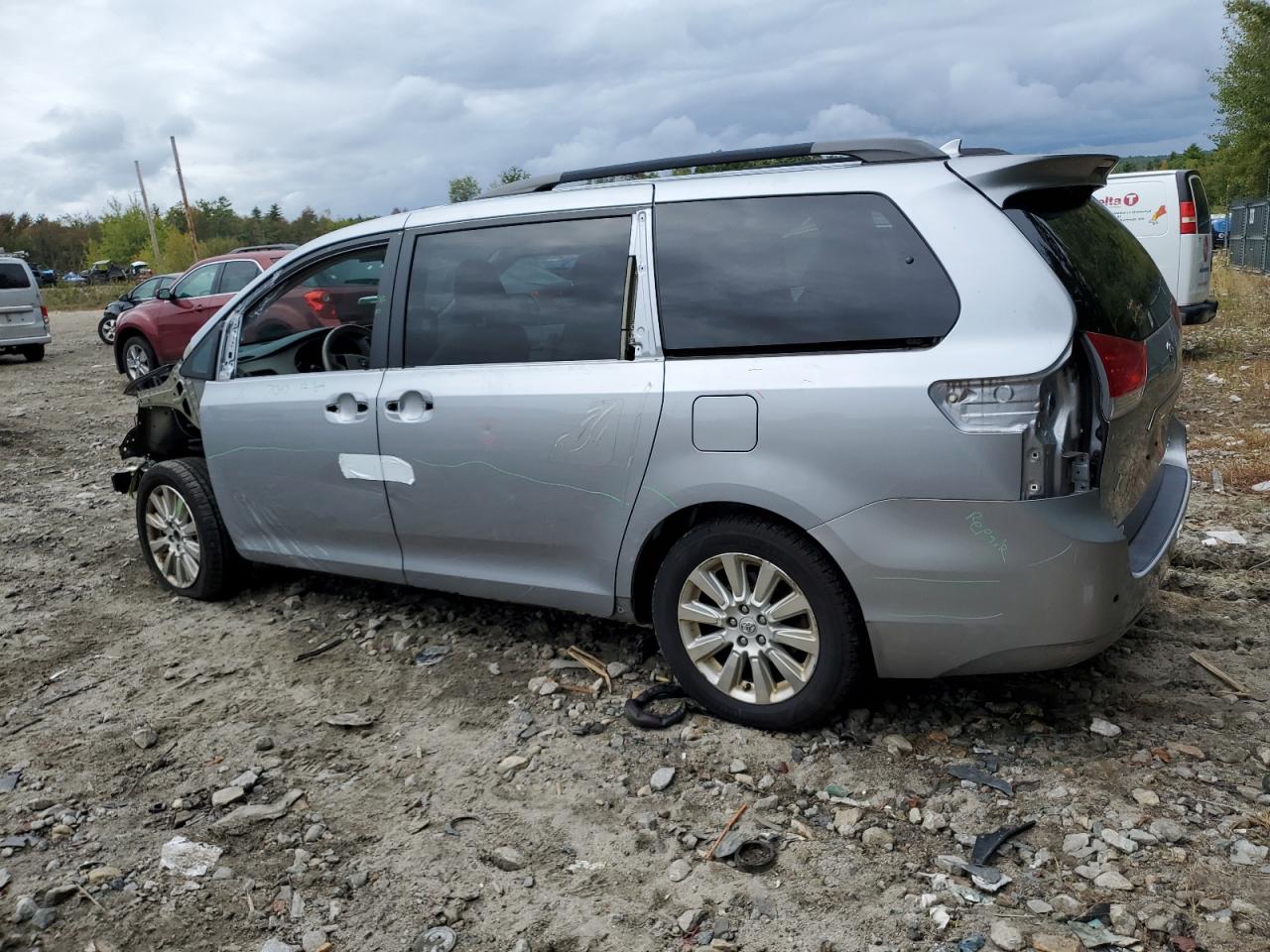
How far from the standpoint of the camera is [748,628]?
11.4 ft

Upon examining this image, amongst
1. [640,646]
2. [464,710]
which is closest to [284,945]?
[464,710]

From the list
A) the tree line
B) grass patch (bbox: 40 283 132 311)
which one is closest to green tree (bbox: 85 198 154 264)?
the tree line

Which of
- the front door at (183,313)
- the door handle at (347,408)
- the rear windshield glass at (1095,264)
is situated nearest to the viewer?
the rear windshield glass at (1095,264)

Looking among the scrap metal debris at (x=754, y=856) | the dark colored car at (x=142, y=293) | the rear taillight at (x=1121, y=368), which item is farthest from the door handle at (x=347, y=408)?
the dark colored car at (x=142, y=293)

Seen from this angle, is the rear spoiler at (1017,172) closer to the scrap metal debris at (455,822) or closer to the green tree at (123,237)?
the scrap metal debris at (455,822)

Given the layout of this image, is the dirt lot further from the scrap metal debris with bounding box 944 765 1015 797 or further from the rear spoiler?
the rear spoiler

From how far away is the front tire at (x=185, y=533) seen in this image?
5.10m

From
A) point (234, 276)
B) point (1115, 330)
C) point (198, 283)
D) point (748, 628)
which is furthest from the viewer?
point (198, 283)

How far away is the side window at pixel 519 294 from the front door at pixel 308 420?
0.24 metres

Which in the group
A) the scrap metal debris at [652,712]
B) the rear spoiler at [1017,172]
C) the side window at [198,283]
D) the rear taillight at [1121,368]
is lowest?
the scrap metal debris at [652,712]

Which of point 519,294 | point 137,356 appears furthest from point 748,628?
point 137,356

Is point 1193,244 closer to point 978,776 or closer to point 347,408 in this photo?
point 978,776

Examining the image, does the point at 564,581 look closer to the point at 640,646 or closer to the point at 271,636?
the point at 640,646

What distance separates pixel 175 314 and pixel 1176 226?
504 inches
